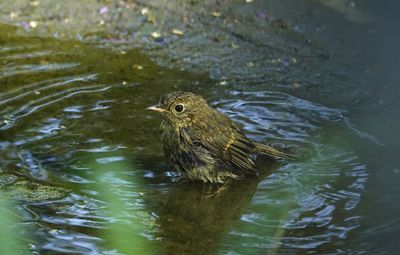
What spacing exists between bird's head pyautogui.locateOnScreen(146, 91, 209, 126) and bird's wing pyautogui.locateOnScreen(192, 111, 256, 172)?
12cm

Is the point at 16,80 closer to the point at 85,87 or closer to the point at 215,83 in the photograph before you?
the point at 85,87

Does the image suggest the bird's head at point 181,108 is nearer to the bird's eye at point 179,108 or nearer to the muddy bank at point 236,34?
the bird's eye at point 179,108

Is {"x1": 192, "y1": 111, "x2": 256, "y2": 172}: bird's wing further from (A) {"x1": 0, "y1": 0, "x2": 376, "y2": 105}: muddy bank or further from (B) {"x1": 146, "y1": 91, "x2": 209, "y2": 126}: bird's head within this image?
(A) {"x1": 0, "y1": 0, "x2": 376, "y2": 105}: muddy bank

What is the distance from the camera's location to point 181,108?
5441mm

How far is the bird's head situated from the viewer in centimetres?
544

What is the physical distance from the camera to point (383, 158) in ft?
17.7

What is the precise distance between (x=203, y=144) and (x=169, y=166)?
1.39ft

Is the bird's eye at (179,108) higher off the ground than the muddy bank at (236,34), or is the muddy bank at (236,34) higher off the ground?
the muddy bank at (236,34)

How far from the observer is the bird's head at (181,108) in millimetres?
5438

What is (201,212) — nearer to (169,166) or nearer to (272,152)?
(169,166)

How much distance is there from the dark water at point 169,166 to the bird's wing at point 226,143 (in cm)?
20

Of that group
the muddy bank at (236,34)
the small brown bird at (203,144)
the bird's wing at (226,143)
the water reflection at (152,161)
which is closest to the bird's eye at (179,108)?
the small brown bird at (203,144)

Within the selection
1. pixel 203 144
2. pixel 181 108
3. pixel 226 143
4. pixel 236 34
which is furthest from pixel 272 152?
pixel 236 34

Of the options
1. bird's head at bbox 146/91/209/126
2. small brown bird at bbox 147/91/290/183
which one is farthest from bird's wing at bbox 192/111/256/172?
bird's head at bbox 146/91/209/126
